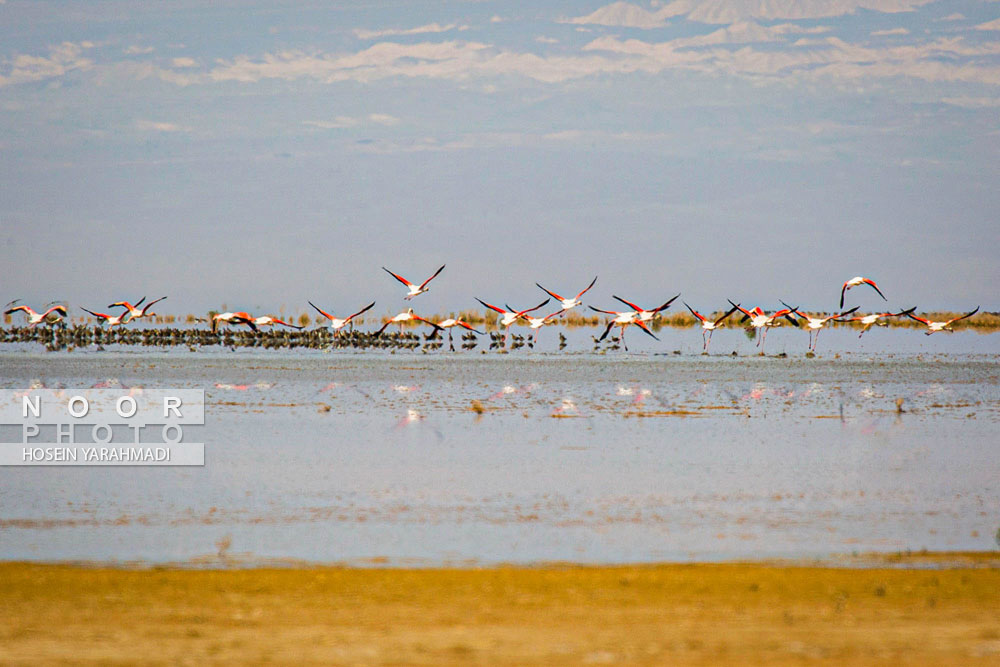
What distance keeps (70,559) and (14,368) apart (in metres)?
21.1

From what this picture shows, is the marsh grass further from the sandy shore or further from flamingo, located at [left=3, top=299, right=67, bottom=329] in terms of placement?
the sandy shore

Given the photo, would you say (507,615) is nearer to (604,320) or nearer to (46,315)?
(46,315)

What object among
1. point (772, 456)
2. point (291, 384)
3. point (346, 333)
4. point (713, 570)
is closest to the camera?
point (713, 570)

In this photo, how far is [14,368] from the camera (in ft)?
87.7

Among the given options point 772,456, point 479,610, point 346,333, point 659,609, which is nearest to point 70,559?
point 479,610

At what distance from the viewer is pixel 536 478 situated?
1159 cm

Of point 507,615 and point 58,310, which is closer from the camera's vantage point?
point 507,615

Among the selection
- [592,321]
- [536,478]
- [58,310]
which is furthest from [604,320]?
[536,478]

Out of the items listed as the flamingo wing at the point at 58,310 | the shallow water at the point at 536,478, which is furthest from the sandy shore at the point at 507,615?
the flamingo wing at the point at 58,310

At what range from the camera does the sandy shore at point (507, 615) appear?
5.42 metres

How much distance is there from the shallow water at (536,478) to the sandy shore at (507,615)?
896mm

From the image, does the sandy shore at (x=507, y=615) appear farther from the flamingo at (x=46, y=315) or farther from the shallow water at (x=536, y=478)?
the flamingo at (x=46, y=315)

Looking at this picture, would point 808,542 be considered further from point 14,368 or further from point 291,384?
point 14,368

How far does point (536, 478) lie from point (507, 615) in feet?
17.9
